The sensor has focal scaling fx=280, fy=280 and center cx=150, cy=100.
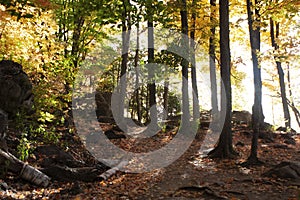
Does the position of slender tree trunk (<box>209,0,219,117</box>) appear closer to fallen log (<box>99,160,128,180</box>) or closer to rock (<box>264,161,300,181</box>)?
fallen log (<box>99,160,128,180</box>)

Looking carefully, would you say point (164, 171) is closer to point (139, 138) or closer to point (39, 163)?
point (39, 163)

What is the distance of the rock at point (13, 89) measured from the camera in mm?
9055

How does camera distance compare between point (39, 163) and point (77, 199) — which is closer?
point (77, 199)

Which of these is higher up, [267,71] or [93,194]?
[267,71]

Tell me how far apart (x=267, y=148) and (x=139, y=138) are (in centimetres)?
611

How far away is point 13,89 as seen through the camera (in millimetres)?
9203

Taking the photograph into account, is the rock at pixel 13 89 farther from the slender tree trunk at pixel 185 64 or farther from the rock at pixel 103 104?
the rock at pixel 103 104

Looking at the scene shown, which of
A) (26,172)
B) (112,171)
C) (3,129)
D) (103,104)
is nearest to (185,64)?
(112,171)

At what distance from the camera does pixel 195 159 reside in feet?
33.9

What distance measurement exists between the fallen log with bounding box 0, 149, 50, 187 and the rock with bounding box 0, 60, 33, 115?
99.7 inches

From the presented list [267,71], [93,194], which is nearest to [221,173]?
[93,194]

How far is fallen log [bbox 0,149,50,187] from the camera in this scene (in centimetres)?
692

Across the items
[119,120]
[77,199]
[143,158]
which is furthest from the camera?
[119,120]

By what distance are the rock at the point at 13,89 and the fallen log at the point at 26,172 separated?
2.53m
